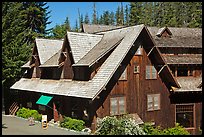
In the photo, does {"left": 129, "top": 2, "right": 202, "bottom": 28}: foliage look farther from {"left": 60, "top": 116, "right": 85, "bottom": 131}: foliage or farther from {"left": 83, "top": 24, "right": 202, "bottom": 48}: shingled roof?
{"left": 60, "top": 116, "right": 85, "bottom": 131}: foliage

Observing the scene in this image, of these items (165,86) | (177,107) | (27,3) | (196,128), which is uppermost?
(27,3)

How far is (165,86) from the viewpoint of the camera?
2986 cm

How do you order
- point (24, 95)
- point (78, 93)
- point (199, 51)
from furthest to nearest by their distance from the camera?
point (24, 95)
point (199, 51)
point (78, 93)

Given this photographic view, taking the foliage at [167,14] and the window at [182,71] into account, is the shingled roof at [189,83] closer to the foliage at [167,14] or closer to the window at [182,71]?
the window at [182,71]

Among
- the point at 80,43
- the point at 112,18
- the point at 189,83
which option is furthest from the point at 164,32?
the point at 112,18

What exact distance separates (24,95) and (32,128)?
40.6 ft

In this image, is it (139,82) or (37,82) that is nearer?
(139,82)

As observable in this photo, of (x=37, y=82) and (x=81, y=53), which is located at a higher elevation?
(x=81, y=53)

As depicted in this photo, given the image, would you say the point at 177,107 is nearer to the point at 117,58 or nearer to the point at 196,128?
the point at 196,128

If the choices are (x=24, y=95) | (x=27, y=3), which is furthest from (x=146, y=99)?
(x=27, y=3)

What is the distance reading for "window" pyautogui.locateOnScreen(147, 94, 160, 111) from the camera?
1139 inches

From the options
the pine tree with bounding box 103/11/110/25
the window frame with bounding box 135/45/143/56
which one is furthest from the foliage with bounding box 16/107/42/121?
the pine tree with bounding box 103/11/110/25

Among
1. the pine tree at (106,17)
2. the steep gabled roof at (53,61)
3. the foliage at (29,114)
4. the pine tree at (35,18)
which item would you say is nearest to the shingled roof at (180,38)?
the steep gabled roof at (53,61)

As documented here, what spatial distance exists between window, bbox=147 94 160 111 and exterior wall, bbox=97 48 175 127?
29cm
